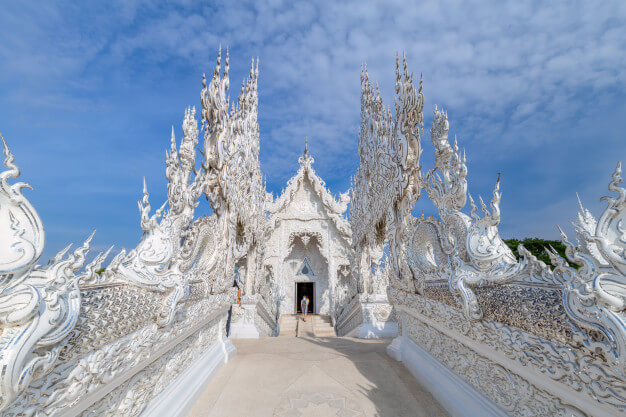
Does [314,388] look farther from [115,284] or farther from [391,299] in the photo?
[115,284]

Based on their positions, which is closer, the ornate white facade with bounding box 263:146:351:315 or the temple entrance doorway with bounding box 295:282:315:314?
the ornate white facade with bounding box 263:146:351:315

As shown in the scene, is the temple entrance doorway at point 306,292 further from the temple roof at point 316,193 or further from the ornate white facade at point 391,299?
the ornate white facade at point 391,299

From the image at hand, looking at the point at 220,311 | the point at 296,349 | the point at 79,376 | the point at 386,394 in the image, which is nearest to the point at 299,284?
the point at 296,349

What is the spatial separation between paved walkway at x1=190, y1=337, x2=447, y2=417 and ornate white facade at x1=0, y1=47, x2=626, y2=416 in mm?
208

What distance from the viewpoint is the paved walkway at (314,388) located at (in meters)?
2.60

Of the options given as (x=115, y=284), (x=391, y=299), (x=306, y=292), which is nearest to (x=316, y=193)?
(x=306, y=292)

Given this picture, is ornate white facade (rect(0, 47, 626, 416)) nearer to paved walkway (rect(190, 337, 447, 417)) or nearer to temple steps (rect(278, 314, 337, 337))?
paved walkway (rect(190, 337, 447, 417))

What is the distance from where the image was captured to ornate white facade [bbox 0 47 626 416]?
1104 mm

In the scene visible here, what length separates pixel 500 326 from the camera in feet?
6.05

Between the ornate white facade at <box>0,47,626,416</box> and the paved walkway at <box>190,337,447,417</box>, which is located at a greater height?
the ornate white facade at <box>0,47,626,416</box>

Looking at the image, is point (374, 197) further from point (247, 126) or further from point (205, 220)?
point (205, 220)

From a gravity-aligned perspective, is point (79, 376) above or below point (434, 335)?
above

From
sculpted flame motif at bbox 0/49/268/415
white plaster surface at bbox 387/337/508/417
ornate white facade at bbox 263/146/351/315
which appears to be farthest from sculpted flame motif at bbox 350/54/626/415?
ornate white facade at bbox 263/146/351/315

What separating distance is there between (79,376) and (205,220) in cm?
204
